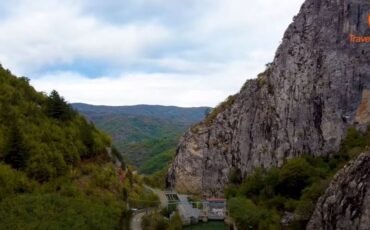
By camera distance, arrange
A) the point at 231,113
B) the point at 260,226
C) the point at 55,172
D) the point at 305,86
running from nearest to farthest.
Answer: the point at 55,172 → the point at 260,226 → the point at 305,86 → the point at 231,113

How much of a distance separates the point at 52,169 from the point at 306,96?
164 feet

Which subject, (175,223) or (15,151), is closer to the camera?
(15,151)

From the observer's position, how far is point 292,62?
89125 mm

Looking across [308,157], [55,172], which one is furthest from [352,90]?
[55,172]

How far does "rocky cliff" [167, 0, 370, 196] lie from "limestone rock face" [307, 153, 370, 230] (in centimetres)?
3121

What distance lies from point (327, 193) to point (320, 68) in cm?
3661

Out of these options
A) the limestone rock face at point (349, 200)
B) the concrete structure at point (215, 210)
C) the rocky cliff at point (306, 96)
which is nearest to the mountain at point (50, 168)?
the limestone rock face at point (349, 200)

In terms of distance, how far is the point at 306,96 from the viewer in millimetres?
84938

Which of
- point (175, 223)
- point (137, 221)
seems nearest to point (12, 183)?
point (137, 221)

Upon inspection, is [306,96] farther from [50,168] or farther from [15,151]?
[15,151]

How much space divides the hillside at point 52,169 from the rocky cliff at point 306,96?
1395 inches

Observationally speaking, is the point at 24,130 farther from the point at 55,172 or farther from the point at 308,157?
the point at 308,157

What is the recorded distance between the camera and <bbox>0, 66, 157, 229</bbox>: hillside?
145 ft

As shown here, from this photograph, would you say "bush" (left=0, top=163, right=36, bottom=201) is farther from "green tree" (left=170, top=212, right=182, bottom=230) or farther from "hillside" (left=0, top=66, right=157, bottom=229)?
"green tree" (left=170, top=212, right=182, bottom=230)
